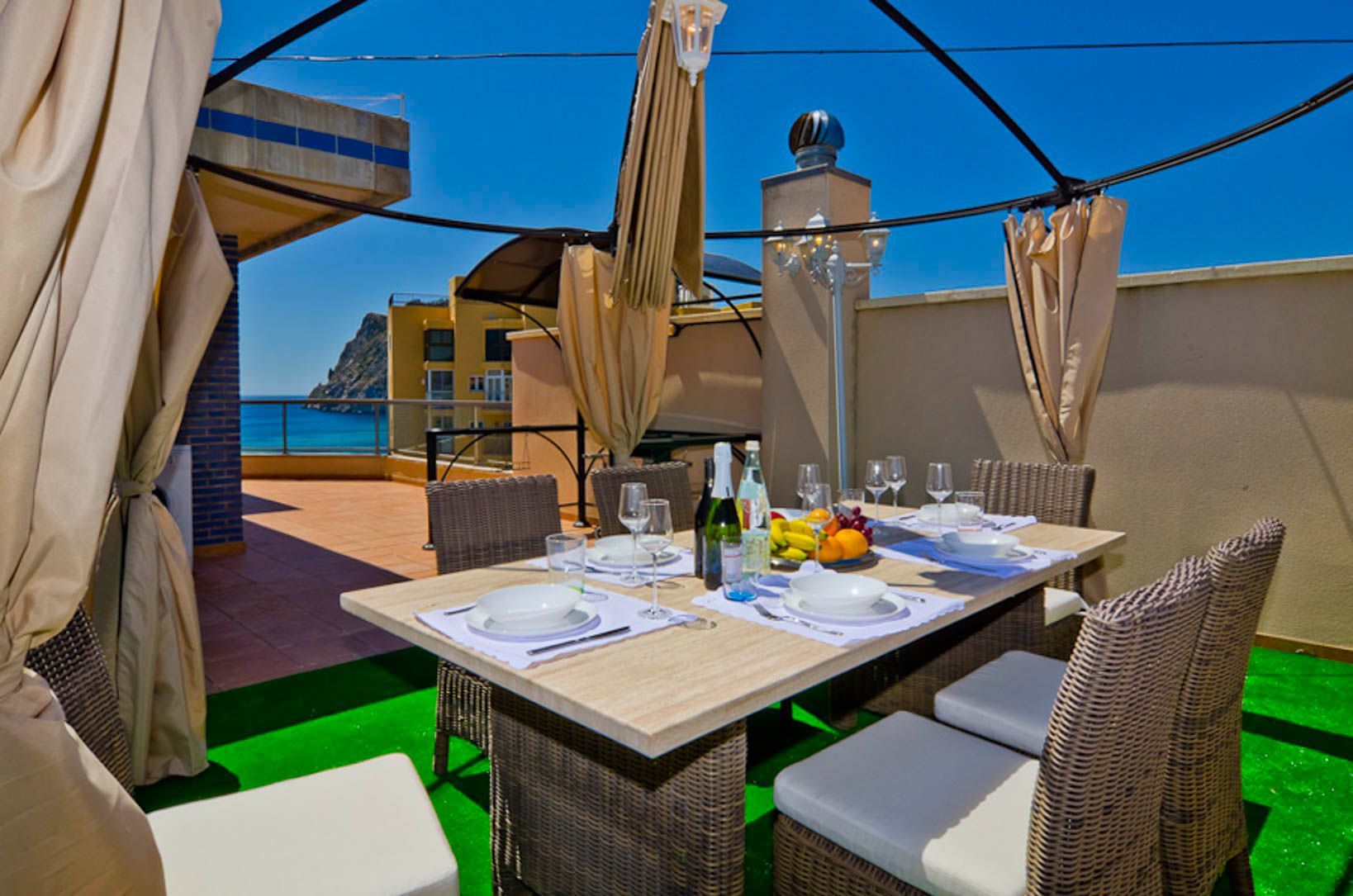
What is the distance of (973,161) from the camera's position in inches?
1359

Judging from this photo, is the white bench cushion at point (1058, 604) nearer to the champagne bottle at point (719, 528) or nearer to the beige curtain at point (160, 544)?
the champagne bottle at point (719, 528)

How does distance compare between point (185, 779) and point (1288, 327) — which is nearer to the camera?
point (185, 779)

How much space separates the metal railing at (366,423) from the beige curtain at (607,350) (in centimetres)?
538

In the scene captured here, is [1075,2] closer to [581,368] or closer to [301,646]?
[581,368]

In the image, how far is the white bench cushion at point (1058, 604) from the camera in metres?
2.75

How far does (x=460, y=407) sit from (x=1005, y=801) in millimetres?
8716

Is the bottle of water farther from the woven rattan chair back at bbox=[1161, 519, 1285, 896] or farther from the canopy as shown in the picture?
the canopy

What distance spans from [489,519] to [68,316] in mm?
1599

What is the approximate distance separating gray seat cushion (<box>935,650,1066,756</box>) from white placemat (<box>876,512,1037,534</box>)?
631 millimetres

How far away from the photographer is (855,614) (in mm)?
1662

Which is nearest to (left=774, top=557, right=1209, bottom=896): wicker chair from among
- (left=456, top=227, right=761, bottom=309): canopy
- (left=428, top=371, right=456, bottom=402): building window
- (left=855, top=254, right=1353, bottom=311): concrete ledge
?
(left=855, top=254, right=1353, bottom=311): concrete ledge

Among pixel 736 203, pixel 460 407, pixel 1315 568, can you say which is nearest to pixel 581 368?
pixel 1315 568

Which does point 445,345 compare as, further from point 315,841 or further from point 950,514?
point 315,841

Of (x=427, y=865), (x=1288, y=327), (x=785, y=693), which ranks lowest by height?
(x=427, y=865)
